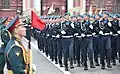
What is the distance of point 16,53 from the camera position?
4.91 metres

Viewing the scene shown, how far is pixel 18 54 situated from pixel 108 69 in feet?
22.0

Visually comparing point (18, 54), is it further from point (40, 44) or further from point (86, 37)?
point (40, 44)

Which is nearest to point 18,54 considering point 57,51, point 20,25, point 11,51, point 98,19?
point 11,51

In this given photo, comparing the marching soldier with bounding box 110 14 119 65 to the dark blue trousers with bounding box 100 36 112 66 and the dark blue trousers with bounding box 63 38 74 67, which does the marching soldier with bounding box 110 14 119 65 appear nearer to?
the dark blue trousers with bounding box 100 36 112 66

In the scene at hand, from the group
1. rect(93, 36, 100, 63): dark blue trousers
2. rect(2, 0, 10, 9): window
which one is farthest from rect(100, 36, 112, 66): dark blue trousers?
rect(2, 0, 10, 9): window

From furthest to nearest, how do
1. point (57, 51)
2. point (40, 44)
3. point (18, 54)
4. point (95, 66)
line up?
point (40, 44) < point (57, 51) < point (95, 66) < point (18, 54)

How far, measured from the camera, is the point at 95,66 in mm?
11789

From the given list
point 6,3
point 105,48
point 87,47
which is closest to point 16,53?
point 87,47

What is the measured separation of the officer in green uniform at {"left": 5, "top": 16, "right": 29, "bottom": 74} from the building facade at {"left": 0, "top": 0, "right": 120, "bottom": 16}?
33415 millimetres

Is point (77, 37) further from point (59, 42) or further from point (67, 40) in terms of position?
point (59, 42)

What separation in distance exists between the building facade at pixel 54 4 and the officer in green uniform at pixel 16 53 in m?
33.4

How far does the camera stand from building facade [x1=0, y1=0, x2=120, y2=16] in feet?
127

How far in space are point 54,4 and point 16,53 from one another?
35379 millimetres

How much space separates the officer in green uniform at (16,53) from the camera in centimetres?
489
